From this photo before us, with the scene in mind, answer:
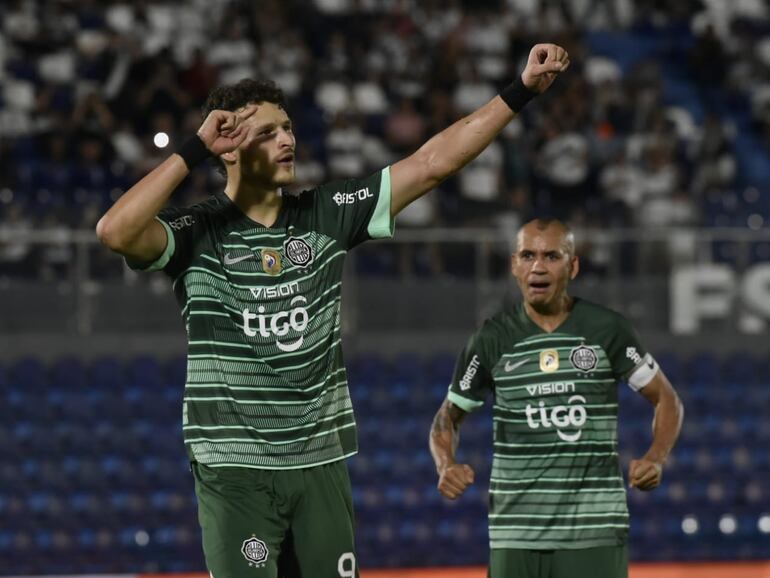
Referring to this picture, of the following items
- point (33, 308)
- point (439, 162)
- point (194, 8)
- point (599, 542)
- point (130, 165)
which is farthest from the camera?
point (194, 8)

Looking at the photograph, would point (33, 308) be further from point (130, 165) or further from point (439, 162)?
point (439, 162)

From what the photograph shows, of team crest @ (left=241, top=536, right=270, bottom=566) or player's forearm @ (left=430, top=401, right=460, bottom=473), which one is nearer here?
team crest @ (left=241, top=536, right=270, bottom=566)

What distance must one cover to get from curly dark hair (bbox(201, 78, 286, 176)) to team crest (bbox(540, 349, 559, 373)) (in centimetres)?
170

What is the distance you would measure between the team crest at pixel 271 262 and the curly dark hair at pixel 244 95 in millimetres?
437

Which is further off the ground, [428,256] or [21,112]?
[21,112]

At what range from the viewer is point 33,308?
11438mm

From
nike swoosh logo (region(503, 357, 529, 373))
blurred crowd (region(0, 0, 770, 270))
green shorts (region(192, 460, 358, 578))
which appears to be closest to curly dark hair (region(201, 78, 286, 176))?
green shorts (region(192, 460, 358, 578))

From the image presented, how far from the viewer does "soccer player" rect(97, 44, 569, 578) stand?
4.20 metres

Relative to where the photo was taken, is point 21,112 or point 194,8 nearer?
point 21,112

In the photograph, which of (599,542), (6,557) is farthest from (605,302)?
(599,542)

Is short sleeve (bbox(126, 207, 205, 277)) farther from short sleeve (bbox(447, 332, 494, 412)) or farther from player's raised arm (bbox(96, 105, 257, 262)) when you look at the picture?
short sleeve (bbox(447, 332, 494, 412))

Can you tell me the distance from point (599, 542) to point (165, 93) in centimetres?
803

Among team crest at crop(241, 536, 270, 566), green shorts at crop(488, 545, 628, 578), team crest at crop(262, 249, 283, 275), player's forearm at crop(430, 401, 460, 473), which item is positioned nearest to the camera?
team crest at crop(241, 536, 270, 566)

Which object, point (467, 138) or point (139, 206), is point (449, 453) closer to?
point (467, 138)
